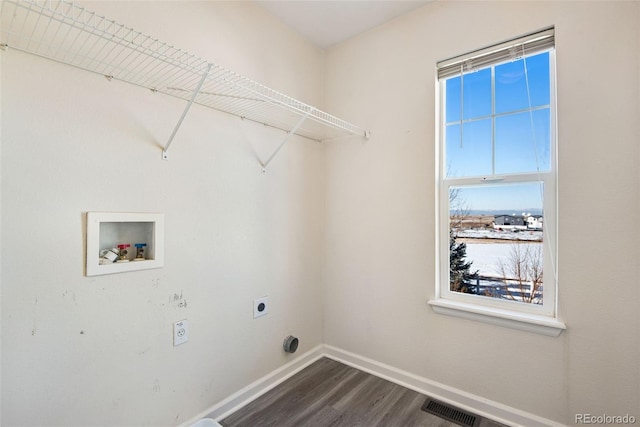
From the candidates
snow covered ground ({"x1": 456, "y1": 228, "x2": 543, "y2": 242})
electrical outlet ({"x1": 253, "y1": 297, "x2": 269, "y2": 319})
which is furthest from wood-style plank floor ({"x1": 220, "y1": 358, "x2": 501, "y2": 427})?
snow covered ground ({"x1": 456, "y1": 228, "x2": 543, "y2": 242})

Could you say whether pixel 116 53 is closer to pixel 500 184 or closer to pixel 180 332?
pixel 180 332

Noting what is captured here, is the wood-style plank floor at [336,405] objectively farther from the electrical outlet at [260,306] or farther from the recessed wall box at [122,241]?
the recessed wall box at [122,241]

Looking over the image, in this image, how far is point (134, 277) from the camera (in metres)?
1.37

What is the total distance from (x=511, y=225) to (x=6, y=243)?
7.54ft

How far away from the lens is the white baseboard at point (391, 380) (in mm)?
1627

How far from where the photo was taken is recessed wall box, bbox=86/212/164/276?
4.06 feet

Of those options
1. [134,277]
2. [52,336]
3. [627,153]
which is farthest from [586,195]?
[52,336]

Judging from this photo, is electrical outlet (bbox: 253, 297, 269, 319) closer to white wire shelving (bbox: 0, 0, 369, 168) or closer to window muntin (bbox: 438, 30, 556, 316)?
white wire shelving (bbox: 0, 0, 369, 168)

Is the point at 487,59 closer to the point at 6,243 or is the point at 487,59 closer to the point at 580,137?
the point at 580,137

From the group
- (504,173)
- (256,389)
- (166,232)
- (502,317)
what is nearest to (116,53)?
(166,232)

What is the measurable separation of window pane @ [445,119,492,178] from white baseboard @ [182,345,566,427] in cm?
133

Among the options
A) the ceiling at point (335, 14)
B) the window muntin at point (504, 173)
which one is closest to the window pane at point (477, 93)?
the window muntin at point (504, 173)

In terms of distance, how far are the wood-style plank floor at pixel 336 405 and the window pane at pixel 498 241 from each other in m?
0.75

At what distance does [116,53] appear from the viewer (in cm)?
130
